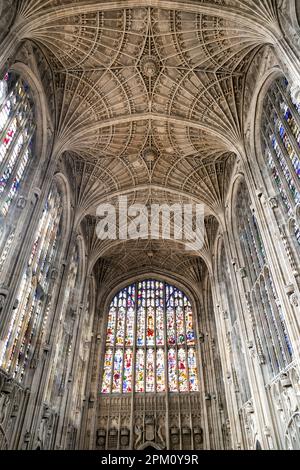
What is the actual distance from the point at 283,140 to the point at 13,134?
11.6 metres

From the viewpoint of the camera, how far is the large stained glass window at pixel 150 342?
25.9 meters

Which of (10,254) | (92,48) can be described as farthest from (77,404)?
(92,48)

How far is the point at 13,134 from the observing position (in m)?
14.6

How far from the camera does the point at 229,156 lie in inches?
837

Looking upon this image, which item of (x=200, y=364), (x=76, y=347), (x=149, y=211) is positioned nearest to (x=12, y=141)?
(x=149, y=211)

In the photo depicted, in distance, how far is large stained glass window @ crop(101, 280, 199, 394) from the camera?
84.9ft

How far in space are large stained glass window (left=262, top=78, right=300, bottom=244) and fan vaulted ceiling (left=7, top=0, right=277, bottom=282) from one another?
7.32ft

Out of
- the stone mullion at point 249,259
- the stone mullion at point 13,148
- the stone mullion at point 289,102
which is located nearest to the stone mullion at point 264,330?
the stone mullion at point 249,259

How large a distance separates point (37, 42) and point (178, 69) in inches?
272

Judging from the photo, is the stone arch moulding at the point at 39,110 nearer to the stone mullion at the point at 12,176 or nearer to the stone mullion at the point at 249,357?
the stone mullion at the point at 12,176

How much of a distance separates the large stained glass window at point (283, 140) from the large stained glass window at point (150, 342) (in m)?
17.3

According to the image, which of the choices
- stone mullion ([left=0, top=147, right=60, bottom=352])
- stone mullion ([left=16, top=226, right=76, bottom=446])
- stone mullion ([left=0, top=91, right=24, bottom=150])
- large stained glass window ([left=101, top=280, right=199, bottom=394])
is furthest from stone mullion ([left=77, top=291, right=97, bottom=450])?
stone mullion ([left=0, top=91, right=24, bottom=150])

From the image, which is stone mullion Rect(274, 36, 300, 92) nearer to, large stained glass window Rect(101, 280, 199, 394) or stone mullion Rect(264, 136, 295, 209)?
stone mullion Rect(264, 136, 295, 209)
